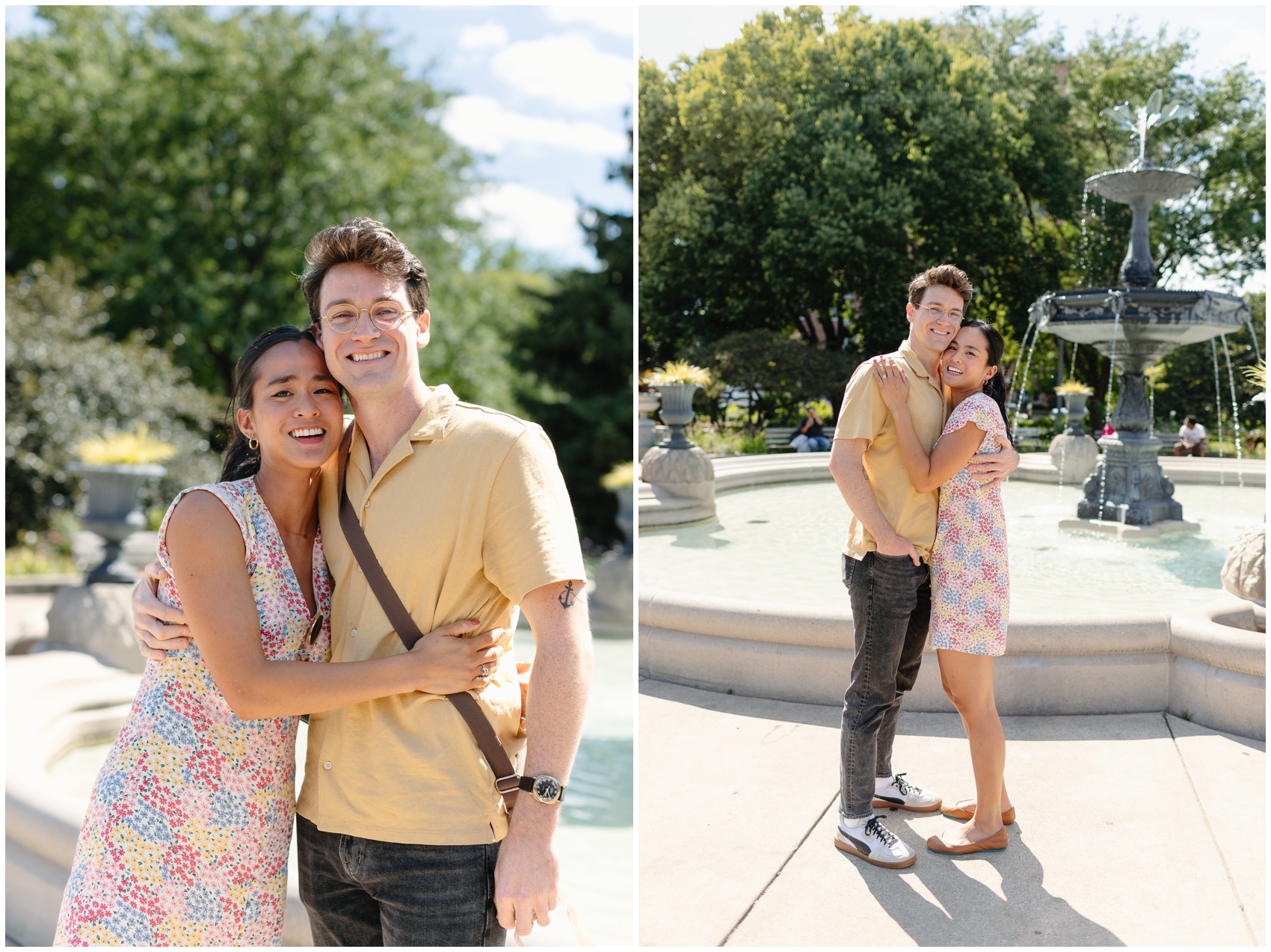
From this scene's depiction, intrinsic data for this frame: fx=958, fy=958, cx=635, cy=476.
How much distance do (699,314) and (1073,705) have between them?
24.1 m

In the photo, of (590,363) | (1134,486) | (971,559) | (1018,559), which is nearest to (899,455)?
(971,559)

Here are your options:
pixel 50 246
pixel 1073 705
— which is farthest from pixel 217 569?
pixel 50 246

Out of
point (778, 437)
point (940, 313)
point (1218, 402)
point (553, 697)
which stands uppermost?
point (940, 313)

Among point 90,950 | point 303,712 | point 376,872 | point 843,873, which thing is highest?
point 303,712

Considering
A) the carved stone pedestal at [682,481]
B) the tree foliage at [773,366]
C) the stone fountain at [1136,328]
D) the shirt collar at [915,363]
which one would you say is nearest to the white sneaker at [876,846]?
the shirt collar at [915,363]

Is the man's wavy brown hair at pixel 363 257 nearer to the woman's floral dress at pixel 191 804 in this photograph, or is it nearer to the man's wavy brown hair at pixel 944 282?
the woman's floral dress at pixel 191 804

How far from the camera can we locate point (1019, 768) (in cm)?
374

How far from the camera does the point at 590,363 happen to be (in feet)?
66.0

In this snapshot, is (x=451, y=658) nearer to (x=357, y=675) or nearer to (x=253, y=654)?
(x=357, y=675)

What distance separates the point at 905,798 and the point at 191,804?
2510 mm

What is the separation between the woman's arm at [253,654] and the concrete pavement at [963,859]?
1.47 m

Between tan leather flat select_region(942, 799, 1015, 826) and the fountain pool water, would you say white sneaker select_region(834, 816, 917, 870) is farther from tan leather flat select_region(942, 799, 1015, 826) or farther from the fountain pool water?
the fountain pool water

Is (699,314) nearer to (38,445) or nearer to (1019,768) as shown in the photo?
(38,445)

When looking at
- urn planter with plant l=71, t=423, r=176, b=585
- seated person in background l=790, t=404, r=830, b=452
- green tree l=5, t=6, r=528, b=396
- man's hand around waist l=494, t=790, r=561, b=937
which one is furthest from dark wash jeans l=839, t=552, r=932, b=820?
green tree l=5, t=6, r=528, b=396
